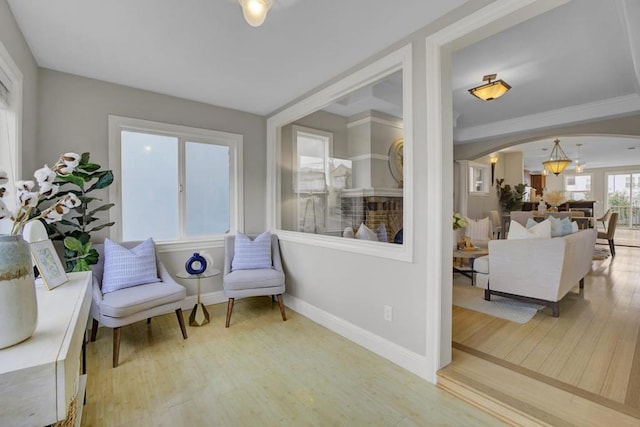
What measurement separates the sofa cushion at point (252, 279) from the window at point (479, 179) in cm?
514

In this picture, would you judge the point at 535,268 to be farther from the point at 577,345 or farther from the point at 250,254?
the point at 250,254

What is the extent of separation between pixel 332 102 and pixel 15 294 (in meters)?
2.75

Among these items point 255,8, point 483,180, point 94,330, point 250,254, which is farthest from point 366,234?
point 483,180

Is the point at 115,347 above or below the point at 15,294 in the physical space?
below

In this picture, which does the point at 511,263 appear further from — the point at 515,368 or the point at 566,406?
the point at 566,406

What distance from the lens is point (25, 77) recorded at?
2283 millimetres

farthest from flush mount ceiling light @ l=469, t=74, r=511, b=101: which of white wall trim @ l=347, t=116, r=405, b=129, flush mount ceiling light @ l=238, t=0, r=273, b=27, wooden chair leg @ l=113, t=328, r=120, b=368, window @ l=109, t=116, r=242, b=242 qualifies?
wooden chair leg @ l=113, t=328, r=120, b=368

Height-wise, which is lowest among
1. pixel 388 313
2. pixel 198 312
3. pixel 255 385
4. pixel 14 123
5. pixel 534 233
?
pixel 255 385

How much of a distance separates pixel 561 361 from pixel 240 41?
3.35 m

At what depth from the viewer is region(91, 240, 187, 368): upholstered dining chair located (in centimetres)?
229

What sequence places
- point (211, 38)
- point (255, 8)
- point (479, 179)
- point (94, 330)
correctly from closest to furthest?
1. point (255, 8)
2. point (211, 38)
3. point (94, 330)
4. point (479, 179)

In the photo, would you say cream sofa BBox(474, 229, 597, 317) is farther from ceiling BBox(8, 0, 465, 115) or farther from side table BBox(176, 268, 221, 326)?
side table BBox(176, 268, 221, 326)

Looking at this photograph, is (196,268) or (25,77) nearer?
(25,77)

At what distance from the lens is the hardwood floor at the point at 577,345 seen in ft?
6.10
